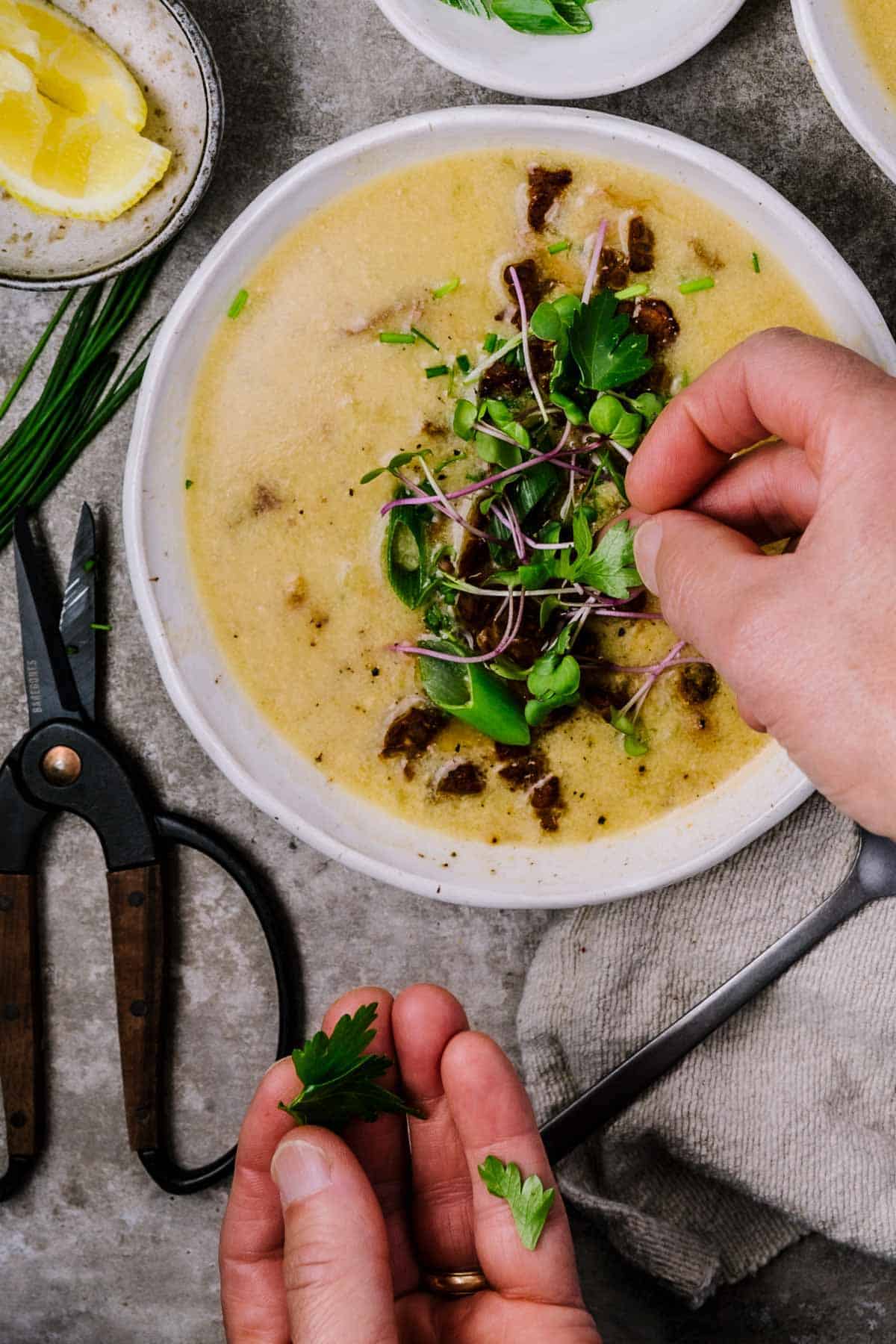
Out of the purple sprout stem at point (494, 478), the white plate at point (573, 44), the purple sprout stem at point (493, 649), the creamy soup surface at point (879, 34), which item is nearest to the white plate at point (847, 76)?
the creamy soup surface at point (879, 34)

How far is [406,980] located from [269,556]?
28.8 inches

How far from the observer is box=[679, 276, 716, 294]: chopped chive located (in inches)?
61.1

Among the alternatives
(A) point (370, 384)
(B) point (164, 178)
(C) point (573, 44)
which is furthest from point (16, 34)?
(C) point (573, 44)

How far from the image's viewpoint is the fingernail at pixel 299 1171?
1.27 meters

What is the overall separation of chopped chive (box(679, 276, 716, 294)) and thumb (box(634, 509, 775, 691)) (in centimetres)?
42

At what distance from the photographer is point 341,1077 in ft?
4.50

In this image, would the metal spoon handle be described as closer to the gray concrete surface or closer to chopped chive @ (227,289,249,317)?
the gray concrete surface

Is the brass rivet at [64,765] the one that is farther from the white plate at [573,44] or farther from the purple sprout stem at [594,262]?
the white plate at [573,44]

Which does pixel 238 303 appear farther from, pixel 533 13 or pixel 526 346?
pixel 533 13

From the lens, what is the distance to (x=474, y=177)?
1.58m

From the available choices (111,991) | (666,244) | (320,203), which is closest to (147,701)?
(111,991)

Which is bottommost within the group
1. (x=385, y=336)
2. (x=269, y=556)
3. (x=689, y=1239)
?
(x=689, y=1239)

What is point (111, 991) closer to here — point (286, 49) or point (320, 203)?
→ point (320, 203)

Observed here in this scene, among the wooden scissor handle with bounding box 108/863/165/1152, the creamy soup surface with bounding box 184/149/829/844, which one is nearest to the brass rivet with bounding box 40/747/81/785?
the wooden scissor handle with bounding box 108/863/165/1152
